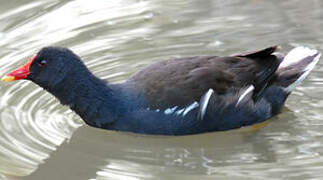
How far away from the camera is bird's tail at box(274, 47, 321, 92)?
744cm

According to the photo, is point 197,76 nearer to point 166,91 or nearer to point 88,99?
point 166,91

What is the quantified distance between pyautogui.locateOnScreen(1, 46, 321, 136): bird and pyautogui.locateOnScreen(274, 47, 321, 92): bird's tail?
0.24 metres

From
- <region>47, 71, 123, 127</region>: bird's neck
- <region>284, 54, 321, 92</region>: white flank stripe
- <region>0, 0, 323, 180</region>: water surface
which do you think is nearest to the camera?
<region>0, 0, 323, 180</region>: water surface

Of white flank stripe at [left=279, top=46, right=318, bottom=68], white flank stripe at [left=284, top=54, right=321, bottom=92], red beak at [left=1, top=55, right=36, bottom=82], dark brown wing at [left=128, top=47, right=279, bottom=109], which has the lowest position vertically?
white flank stripe at [left=284, top=54, right=321, bottom=92]

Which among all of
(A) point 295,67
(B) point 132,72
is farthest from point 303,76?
(B) point 132,72

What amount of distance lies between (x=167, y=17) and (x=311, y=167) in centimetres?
378

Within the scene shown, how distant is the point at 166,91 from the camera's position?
22.7 feet

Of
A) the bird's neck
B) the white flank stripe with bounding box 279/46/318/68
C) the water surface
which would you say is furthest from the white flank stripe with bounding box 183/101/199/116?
the white flank stripe with bounding box 279/46/318/68

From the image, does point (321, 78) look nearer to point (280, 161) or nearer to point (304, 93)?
point (304, 93)

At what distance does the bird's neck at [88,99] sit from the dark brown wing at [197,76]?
0.96 feet

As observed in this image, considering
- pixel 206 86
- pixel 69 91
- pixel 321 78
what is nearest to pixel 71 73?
pixel 69 91

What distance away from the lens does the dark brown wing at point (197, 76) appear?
6914 millimetres

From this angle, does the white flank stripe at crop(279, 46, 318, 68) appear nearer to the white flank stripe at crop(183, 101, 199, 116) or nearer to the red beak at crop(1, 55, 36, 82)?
the white flank stripe at crop(183, 101, 199, 116)

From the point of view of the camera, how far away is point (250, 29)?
9.00m
